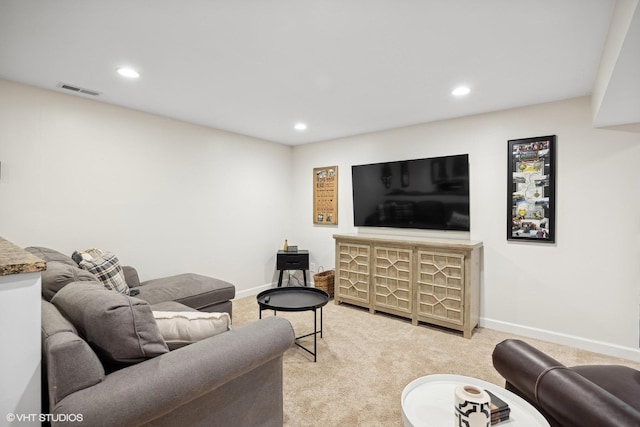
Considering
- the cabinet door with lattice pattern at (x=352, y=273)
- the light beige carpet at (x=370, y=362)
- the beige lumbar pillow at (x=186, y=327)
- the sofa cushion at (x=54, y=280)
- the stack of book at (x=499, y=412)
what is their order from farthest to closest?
the cabinet door with lattice pattern at (x=352, y=273), the light beige carpet at (x=370, y=362), the sofa cushion at (x=54, y=280), the beige lumbar pillow at (x=186, y=327), the stack of book at (x=499, y=412)

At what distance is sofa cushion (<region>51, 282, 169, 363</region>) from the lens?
4.00ft

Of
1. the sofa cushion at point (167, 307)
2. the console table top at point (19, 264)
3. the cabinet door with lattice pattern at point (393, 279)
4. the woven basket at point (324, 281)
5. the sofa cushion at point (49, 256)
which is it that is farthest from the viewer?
the woven basket at point (324, 281)

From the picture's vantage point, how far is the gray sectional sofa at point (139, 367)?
1.05 m

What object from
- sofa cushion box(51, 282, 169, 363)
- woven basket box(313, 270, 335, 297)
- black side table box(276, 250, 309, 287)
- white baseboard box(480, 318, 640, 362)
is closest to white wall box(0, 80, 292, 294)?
black side table box(276, 250, 309, 287)

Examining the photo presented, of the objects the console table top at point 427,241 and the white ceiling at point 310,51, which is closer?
the white ceiling at point 310,51

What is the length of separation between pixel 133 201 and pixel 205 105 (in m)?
1.33

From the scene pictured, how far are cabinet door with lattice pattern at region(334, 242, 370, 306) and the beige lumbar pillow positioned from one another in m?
2.59

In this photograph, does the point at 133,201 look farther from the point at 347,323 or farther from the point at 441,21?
the point at 441,21

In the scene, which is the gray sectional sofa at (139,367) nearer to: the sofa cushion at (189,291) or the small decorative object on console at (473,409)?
the small decorative object on console at (473,409)

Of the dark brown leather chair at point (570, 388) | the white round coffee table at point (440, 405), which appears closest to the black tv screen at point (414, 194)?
the dark brown leather chair at point (570, 388)

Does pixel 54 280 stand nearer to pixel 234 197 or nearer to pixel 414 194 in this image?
pixel 234 197

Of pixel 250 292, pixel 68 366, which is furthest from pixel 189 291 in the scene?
pixel 68 366

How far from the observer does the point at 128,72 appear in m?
2.48

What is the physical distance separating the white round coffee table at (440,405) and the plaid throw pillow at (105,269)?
94.4 inches
